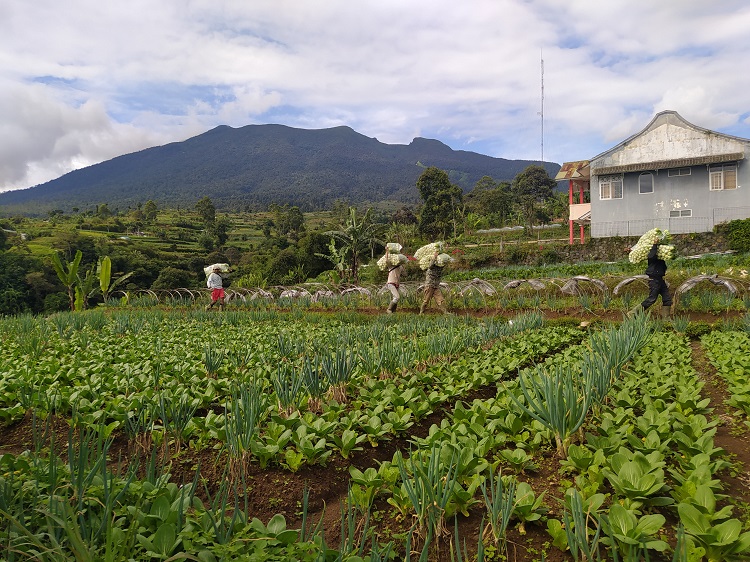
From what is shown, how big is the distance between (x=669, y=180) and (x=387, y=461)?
24808 millimetres

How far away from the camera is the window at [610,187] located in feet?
76.0

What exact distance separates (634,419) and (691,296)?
27.4ft

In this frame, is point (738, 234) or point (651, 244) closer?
point (651, 244)

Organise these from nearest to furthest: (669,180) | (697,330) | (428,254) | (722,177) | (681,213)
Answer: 1. (697,330)
2. (428,254)
3. (722,177)
4. (681,213)
5. (669,180)

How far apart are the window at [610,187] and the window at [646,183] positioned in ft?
2.87

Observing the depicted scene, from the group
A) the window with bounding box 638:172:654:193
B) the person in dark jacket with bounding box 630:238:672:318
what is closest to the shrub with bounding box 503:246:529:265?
the window with bounding box 638:172:654:193

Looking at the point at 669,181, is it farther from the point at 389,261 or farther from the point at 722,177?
the point at 389,261

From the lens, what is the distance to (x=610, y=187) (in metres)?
23.4

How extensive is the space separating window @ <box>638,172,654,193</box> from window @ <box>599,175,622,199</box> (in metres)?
0.87

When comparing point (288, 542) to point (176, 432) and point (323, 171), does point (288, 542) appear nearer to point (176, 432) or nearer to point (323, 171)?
point (176, 432)

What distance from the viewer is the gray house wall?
20812 millimetres

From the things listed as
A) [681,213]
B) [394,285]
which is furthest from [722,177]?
[394,285]

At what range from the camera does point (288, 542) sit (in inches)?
61.6

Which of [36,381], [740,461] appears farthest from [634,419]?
[36,381]
